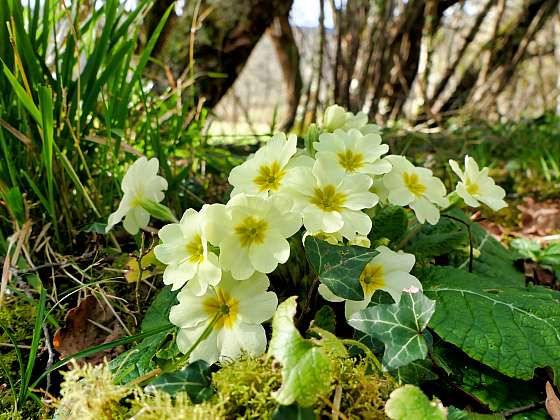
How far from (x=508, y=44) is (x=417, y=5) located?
117 cm

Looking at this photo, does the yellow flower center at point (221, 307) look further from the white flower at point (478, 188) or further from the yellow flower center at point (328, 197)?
the white flower at point (478, 188)

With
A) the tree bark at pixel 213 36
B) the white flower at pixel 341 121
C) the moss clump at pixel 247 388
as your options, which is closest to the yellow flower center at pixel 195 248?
the moss clump at pixel 247 388

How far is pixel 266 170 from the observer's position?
1.13 m

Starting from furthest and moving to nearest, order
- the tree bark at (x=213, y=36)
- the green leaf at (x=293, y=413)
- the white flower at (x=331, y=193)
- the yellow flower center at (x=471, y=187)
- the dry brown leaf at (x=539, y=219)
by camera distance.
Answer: the tree bark at (x=213, y=36)
the dry brown leaf at (x=539, y=219)
the yellow flower center at (x=471, y=187)
the white flower at (x=331, y=193)
the green leaf at (x=293, y=413)

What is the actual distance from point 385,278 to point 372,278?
3cm

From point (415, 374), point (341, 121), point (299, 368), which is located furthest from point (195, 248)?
point (341, 121)

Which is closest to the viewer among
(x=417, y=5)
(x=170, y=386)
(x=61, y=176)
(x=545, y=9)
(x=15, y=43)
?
(x=170, y=386)

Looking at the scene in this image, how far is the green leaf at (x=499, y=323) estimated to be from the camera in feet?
3.19

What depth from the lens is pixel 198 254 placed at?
0.99 m

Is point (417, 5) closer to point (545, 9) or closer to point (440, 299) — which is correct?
point (545, 9)

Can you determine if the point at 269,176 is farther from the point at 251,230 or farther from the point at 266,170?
the point at 251,230

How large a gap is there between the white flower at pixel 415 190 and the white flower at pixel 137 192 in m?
0.54

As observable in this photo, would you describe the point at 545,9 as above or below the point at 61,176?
above

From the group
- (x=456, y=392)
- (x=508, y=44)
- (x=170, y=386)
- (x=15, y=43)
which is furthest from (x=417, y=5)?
(x=170, y=386)
